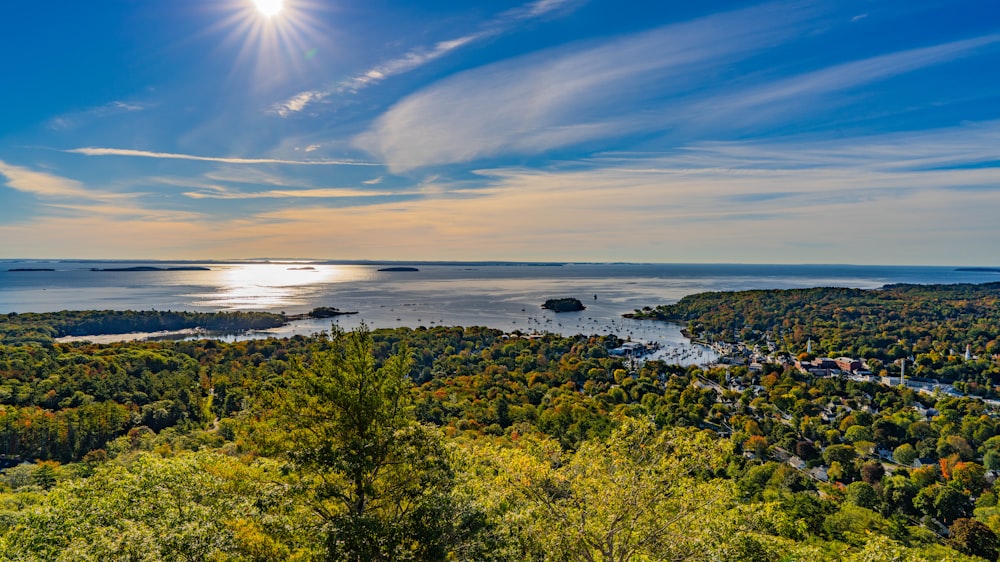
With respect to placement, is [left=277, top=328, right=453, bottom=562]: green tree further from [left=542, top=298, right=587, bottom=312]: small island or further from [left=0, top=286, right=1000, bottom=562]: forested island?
[left=542, top=298, right=587, bottom=312]: small island

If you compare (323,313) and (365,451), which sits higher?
(365,451)

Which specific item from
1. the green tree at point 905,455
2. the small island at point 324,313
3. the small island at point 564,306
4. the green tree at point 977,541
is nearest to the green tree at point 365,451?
the green tree at point 977,541

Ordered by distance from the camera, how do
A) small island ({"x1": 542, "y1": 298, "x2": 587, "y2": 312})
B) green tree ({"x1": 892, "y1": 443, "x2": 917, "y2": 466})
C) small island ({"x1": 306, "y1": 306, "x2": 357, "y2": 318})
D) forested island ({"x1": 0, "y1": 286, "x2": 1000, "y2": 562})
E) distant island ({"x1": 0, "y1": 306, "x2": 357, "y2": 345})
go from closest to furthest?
forested island ({"x1": 0, "y1": 286, "x2": 1000, "y2": 562}) → green tree ({"x1": 892, "y1": 443, "x2": 917, "y2": 466}) → distant island ({"x1": 0, "y1": 306, "x2": 357, "y2": 345}) → small island ({"x1": 306, "y1": 306, "x2": 357, "y2": 318}) → small island ({"x1": 542, "y1": 298, "x2": 587, "y2": 312})

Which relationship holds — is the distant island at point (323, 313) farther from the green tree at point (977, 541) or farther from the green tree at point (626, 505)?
the green tree at point (977, 541)

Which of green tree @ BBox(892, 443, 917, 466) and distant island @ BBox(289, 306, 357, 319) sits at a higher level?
distant island @ BBox(289, 306, 357, 319)

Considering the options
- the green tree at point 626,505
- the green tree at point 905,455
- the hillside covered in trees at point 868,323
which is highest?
the green tree at point 626,505

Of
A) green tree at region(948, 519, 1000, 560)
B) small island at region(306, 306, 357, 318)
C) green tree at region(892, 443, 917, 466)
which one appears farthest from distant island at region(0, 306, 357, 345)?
green tree at region(948, 519, 1000, 560)

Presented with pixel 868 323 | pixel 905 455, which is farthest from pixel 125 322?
pixel 868 323

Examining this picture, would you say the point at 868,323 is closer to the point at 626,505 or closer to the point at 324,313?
the point at 626,505
